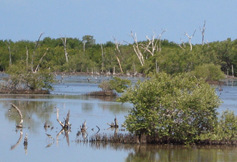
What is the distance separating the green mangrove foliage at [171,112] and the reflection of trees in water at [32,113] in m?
6.53

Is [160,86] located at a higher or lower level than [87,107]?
higher

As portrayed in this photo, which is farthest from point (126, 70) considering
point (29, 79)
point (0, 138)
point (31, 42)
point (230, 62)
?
point (0, 138)

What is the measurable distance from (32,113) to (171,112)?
1288 cm

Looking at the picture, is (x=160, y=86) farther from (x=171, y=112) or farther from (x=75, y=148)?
(x=75, y=148)

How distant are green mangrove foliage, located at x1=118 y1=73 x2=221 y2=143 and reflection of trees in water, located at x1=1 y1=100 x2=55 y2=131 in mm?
6527

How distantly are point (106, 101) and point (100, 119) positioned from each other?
11.3 meters

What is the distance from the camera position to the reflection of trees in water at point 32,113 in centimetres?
2612

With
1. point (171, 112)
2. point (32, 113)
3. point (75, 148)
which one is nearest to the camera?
point (171, 112)

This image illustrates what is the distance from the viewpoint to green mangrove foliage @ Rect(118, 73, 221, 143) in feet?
63.4

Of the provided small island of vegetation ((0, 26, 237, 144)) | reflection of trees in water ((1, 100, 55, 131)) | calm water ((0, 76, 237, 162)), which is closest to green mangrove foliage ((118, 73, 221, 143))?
small island of vegetation ((0, 26, 237, 144))

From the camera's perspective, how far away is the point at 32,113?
30203 millimetres

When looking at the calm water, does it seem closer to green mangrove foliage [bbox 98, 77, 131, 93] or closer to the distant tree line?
green mangrove foliage [bbox 98, 77, 131, 93]

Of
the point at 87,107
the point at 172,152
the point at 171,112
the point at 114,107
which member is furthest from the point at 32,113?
the point at 172,152

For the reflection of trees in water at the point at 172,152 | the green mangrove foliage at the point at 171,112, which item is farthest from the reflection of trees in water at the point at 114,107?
the reflection of trees in water at the point at 172,152
